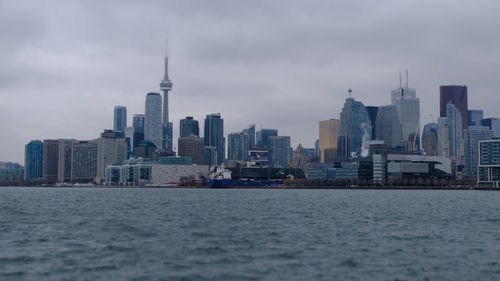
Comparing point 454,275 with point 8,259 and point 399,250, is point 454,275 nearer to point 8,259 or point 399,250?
point 399,250

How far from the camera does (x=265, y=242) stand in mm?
59094

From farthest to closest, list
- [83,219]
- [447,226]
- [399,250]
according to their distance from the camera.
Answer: [83,219] → [447,226] → [399,250]

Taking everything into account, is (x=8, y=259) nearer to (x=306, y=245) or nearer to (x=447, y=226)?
(x=306, y=245)

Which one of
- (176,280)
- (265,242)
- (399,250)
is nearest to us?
(176,280)

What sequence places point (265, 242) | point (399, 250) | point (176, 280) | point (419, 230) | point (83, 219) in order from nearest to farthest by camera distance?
point (176, 280) → point (399, 250) → point (265, 242) → point (419, 230) → point (83, 219)

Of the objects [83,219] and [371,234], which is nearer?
[371,234]

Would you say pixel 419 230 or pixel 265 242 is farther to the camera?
pixel 419 230

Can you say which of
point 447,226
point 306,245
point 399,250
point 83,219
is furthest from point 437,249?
point 83,219

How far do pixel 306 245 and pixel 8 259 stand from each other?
26.8 m

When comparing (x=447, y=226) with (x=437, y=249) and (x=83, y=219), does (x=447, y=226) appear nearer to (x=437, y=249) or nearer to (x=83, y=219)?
(x=437, y=249)

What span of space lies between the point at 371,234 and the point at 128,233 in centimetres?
2770

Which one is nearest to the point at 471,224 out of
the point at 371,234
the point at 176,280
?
the point at 371,234

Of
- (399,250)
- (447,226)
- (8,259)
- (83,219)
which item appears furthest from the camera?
(83,219)

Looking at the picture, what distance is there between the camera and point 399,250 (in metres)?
54.2
